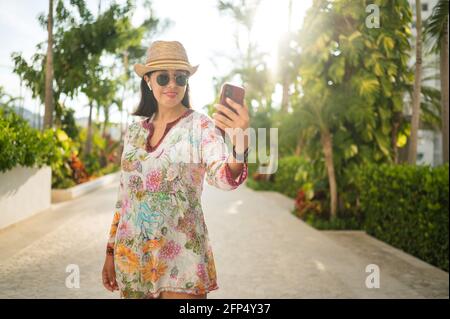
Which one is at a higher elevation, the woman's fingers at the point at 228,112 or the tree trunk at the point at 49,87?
the tree trunk at the point at 49,87

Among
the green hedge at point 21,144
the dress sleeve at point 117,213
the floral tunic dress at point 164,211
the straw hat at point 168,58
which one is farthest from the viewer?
the dress sleeve at point 117,213

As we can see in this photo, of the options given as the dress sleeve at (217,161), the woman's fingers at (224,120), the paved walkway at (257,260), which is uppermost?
the woman's fingers at (224,120)

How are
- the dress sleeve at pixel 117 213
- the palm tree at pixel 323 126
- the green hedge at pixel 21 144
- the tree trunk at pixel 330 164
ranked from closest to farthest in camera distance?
the green hedge at pixel 21 144, the dress sleeve at pixel 117 213, the palm tree at pixel 323 126, the tree trunk at pixel 330 164

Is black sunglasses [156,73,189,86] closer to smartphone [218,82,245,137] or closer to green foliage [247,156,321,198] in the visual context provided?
smartphone [218,82,245,137]

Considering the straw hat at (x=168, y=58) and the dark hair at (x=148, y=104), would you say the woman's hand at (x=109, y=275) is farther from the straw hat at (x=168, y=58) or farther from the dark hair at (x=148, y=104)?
the straw hat at (x=168, y=58)

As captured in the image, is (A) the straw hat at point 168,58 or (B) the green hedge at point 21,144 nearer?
(B) the green hedge at point 21,144

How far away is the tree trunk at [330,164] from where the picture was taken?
1123cm

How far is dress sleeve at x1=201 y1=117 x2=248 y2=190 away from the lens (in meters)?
1.01

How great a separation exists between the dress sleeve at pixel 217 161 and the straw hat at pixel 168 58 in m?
0.15

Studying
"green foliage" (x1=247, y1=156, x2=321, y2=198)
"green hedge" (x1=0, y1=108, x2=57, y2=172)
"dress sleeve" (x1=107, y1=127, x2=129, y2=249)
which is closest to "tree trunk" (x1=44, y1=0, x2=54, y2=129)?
"green hedge" (x1=0, y1=108, x2=57, y2=172)

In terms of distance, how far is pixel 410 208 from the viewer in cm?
874

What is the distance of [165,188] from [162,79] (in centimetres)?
31

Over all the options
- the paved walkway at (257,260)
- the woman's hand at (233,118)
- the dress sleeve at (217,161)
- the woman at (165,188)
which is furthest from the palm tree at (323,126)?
the woman's hand at (233,118)
